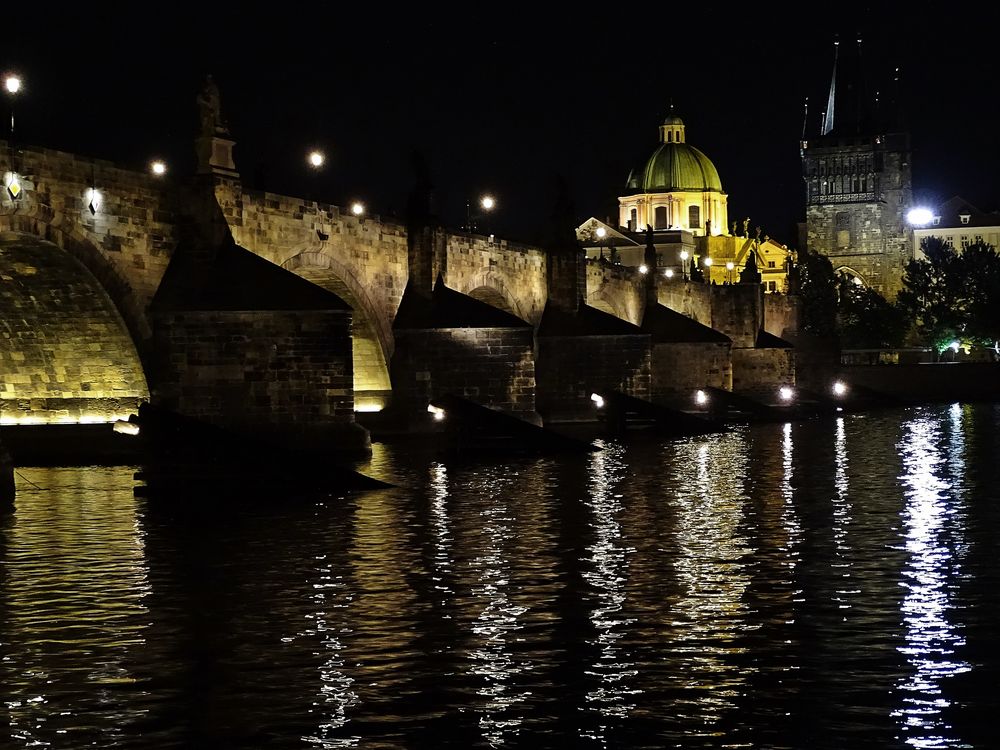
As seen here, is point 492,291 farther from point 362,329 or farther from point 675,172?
point 675,172

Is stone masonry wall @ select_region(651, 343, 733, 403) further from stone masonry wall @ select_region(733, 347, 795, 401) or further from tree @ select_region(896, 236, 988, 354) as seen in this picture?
tree @ select_region(896, 236, 988, 354)

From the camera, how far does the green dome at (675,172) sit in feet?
485

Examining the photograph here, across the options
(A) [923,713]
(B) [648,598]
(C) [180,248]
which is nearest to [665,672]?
(A) [923,713]

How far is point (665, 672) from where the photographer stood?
1251 cm

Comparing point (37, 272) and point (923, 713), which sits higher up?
point (37, 272)

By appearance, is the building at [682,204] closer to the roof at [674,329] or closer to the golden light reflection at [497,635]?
the roof at [674,329]

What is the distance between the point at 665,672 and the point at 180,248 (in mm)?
23224

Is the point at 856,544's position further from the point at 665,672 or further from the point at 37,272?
the point at 37,272

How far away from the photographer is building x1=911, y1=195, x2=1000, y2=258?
147250mm

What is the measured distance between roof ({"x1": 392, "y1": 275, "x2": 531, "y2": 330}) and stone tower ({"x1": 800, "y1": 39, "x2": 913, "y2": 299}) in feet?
333

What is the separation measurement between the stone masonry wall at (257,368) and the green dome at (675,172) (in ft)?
384

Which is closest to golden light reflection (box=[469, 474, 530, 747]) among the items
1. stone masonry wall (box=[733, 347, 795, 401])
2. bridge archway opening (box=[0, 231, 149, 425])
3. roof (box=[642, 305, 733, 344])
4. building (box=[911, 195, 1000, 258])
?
bridge archway opening (box=[0, 231, 149, 425])

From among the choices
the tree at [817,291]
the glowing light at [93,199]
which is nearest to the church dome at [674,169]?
the tree at [817,291]

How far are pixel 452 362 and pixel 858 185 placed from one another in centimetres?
10738
